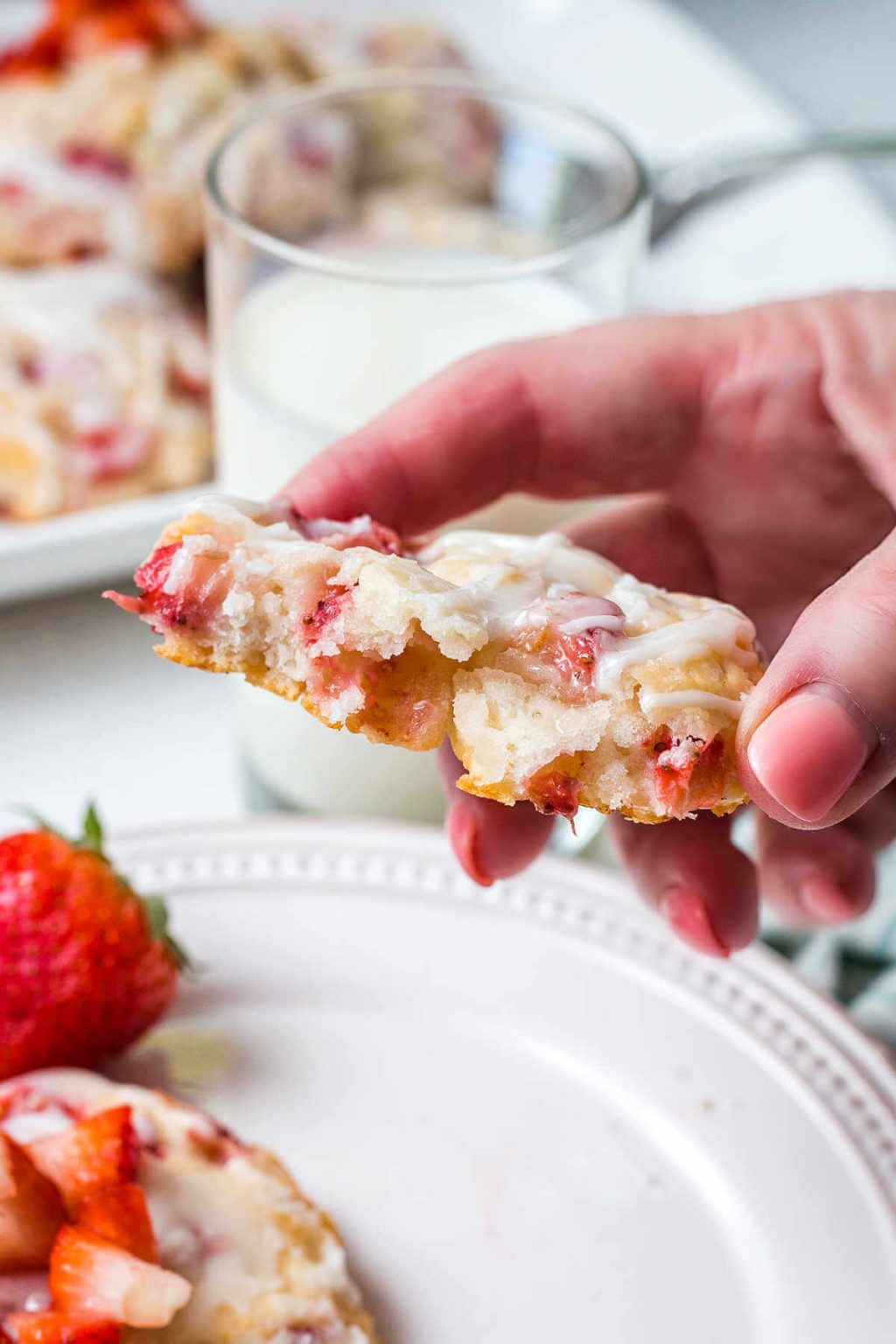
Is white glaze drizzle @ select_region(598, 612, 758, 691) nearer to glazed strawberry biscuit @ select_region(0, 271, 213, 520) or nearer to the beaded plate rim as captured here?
the beaded plate rim

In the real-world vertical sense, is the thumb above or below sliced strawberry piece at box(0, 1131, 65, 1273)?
above

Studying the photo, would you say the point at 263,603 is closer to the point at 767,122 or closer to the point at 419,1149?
the point at 419,1149

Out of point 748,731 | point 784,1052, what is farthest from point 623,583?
point 784,1052

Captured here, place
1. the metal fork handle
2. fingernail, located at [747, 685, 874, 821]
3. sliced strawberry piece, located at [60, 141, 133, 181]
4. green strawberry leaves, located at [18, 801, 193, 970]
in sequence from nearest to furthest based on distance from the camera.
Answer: fingernail, located at [747, 685, 874, 821], green strawberry leaves, located at [18, 801, 193, 970], sliced strawberry piece, located at [60, 141, 133, 181], the metal fork handle

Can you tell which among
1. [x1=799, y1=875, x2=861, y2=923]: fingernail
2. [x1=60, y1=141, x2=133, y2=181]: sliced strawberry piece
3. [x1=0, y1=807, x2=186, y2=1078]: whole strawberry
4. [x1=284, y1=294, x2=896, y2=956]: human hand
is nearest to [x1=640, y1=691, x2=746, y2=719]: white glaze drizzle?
[x1=284, y1=294, x2=896, y2=956]: human hand

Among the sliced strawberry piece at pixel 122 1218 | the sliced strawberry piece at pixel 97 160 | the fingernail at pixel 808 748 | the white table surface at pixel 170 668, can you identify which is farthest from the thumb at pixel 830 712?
the sliced strawberry piece at pixel 97 160

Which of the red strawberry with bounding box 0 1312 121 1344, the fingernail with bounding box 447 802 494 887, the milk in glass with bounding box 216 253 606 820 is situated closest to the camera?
the red strawberry with bounding box 0 1312 121 1344

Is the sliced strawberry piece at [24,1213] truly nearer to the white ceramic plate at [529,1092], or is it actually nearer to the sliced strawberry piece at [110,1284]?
the sliced strawberry piece at [110,1284]

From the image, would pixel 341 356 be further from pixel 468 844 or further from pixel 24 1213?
pixel 24 1213
